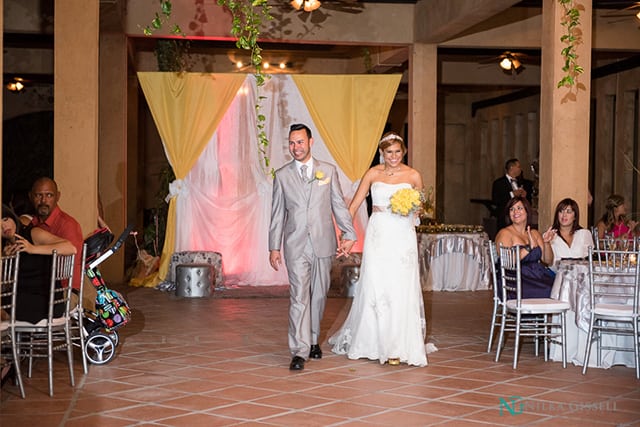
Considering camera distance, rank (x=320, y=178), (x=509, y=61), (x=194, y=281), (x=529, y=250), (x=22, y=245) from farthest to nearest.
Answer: (x=509, y=61)
(x=194, y=281)
(x=529, y=250)
(x=320, y=178)
(x=22, y=245)

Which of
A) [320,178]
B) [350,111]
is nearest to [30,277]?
[320,178]

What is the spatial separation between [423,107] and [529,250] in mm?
5773

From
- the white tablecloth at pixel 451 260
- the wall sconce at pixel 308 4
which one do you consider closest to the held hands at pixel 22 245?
the wall sconce at pixel 308 4

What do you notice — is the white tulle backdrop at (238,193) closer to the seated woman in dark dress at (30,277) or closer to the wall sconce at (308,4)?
the wall sconce at (308,4)

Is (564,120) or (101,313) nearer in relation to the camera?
(101,313)

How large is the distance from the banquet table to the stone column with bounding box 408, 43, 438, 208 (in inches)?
228

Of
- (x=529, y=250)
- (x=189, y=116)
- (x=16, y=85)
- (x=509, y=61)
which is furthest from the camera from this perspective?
(x=16, y=85)

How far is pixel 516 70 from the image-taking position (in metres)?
13.7

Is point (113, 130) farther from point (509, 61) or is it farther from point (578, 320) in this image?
point (578, 320)

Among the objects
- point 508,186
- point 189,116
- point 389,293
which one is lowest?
point 389,293

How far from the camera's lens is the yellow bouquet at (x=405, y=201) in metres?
6.22

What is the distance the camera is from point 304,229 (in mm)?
6164
